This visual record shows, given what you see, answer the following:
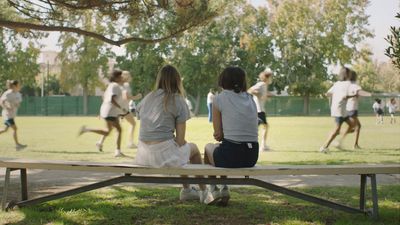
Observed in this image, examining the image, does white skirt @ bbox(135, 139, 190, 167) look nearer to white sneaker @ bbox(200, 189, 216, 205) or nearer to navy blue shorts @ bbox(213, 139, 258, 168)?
navy blue shorts @ bbox(213, 139, 258, 168)

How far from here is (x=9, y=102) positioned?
12523 mm

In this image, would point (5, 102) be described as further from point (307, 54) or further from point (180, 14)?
point (307, 54)

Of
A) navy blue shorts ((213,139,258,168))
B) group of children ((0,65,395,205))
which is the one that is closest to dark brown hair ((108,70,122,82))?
group of children ((0,65,395,205))

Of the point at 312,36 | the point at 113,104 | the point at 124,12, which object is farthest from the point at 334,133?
the point at 312,36

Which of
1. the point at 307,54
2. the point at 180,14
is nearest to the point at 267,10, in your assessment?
the point at 307,54

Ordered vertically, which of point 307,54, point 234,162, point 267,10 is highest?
point 267,10

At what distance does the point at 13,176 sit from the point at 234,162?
4.35 m

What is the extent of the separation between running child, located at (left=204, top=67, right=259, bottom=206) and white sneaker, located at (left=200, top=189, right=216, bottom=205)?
53cm

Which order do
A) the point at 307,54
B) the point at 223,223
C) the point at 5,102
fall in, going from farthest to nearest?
1. the point at 307,54
2. the point at 5,102
3. the point at 223,223

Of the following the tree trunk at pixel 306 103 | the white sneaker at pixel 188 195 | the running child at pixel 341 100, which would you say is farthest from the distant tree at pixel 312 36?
the white sneaker at pixel 188 195

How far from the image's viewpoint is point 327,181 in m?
7.46

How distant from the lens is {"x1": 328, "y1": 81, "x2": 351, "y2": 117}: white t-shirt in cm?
1192

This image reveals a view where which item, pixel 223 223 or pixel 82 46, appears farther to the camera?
pixel 82 46

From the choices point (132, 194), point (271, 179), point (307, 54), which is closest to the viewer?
point (132, 194)
